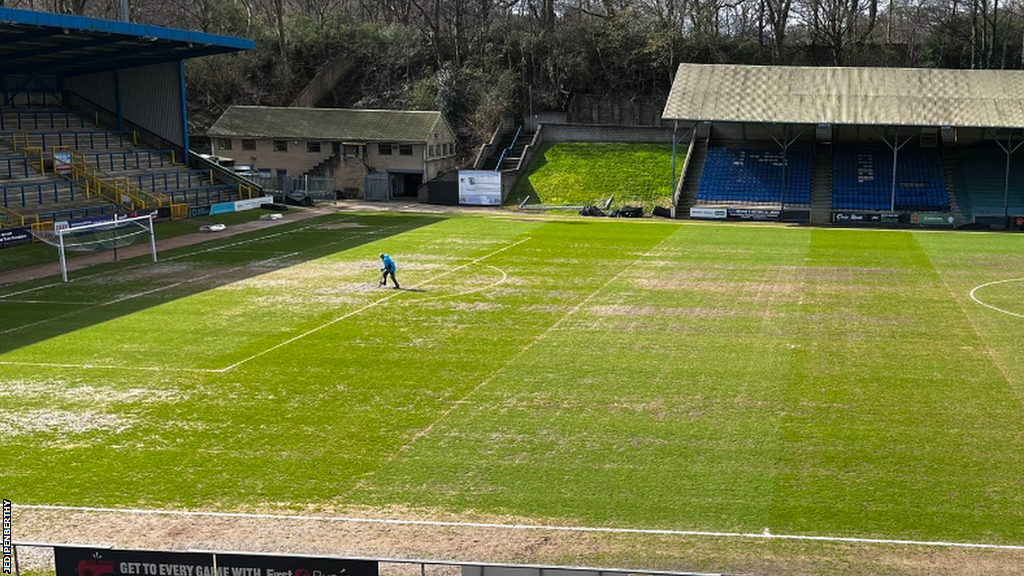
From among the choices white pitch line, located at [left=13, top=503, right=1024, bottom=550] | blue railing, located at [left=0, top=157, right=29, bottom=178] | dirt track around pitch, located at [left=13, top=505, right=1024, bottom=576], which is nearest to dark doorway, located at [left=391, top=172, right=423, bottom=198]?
blue railing, located at [left=0, top=157, right=29, bottom=178]

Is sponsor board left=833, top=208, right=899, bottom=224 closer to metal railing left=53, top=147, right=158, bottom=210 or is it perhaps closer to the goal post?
the goal post

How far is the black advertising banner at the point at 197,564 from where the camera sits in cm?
1161

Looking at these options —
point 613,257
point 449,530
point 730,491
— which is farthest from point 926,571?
point 613,257

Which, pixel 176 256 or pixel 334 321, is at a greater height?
pixel 176 256

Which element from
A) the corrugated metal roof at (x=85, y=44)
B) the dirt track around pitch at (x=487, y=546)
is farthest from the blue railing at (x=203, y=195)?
the dirt track around pitch at (x=487, y=546)

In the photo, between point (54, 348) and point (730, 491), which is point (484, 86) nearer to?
point (54, 348)

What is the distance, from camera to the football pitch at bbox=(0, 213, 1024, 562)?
1667 cm

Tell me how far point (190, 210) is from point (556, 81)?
35.2 meters

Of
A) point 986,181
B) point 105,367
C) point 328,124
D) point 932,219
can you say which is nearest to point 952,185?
point 986,181

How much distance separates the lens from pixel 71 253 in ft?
146

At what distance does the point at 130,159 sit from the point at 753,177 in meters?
36.7

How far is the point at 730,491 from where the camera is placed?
16766 mm

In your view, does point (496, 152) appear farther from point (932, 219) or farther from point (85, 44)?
point (932, 219)

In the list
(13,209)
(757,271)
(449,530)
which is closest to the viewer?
(449,530)
